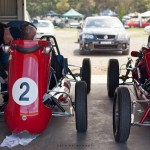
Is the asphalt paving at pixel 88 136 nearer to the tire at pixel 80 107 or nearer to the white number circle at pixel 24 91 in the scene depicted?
the tire at pixel 80 107

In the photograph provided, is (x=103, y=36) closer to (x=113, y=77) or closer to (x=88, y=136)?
(x=113, y=77)

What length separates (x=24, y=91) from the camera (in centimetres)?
470

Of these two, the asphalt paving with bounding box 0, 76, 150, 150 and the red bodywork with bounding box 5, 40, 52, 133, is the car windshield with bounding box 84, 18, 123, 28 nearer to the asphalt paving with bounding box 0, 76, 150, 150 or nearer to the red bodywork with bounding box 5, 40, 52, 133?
the asphalt paving with bounding box 0, 76, 150, 150

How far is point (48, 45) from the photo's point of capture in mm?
5113

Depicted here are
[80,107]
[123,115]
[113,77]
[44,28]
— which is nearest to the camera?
[123,115]

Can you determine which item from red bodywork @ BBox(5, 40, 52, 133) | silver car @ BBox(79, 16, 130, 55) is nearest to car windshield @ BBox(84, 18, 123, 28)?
silver car @ BBox(79, 16, 130, 55)

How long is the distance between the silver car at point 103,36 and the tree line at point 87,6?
46.3 m

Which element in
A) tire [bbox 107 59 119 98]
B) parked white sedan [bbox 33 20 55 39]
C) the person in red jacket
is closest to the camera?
the person in red jacket

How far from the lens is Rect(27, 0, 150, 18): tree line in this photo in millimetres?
65125

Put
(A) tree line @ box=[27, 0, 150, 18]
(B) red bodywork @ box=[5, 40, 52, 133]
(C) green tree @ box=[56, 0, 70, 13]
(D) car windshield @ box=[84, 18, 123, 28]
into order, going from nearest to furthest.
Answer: (B) red bodywork @ box=[5, 40, 52, 133], (D) car windshield @ box=[84, 18, 123, 28], (A) tree line @ box=[27, 0, 150, 18], (C) green tree @ box=[56, 0, 70, 13]

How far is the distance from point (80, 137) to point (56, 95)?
76 centimetres

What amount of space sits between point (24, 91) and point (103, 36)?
1209 centimetres

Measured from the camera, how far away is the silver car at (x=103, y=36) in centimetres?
1661

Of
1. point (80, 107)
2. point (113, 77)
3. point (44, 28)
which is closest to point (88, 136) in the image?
point (80, 107)
